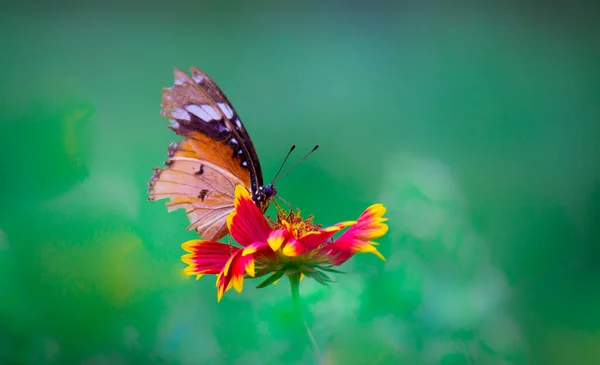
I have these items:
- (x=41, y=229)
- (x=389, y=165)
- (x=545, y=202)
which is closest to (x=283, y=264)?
(x=389, y=165)

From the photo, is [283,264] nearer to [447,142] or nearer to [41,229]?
[41,229]

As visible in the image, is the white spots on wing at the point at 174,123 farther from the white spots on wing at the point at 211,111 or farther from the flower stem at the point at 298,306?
the flower stem at the point at 298,306

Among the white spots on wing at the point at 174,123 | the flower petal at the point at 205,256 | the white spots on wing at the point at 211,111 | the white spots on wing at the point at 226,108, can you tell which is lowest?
the flower petal at the point at 205,256

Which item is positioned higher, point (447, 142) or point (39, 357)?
point (447, 142)

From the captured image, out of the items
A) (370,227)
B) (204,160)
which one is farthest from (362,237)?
(204,160)

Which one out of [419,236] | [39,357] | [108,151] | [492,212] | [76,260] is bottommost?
[39,357]

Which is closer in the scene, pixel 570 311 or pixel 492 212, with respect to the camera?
pixel 570 311

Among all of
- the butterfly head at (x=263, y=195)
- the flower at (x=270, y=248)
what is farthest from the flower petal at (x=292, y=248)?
the butterfly head at (x=263, y=195)
